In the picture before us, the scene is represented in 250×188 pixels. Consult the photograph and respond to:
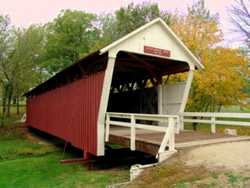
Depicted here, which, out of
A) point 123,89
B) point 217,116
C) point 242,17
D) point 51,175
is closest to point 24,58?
point 123,89

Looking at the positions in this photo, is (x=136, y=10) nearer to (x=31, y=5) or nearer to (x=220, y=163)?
(x=31, y=5)

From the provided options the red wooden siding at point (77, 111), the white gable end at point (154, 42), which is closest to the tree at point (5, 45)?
the red wooden siding at point (77, 111)

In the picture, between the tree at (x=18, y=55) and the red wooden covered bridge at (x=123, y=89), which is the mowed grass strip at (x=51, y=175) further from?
the tree at (x=18, y=55)

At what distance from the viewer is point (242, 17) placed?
643 inches

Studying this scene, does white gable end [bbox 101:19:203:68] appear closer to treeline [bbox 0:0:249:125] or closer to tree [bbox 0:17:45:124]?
treeline [bbox 0:0:249:125]

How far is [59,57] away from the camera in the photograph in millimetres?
31656

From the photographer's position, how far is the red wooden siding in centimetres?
859

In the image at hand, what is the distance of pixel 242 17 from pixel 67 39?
20395mm

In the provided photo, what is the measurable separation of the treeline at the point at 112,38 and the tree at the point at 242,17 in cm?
129

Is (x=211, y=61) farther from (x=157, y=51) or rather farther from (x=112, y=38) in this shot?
(x=112, y=38)

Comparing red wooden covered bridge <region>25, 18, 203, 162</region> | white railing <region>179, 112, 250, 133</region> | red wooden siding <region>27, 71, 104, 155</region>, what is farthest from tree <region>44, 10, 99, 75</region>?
white railing <region>179, 112, 250, 133</region>

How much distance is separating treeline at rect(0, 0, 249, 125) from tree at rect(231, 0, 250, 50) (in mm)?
1292

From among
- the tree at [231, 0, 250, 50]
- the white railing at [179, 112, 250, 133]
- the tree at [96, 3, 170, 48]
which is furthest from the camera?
the tree at [96, 3, 170, 48]

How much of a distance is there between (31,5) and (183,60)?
3271 cm
